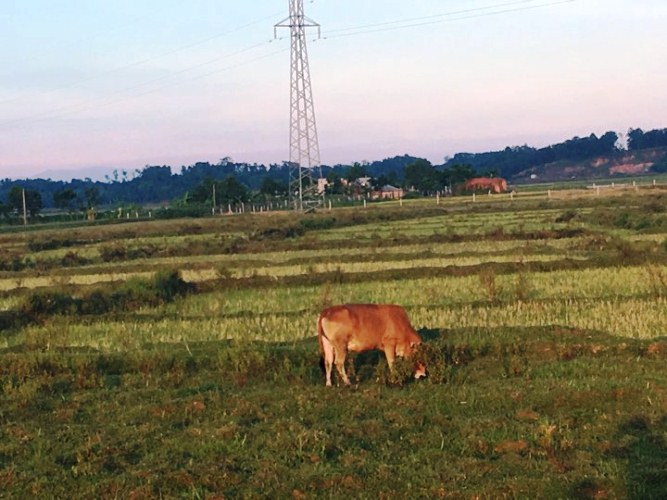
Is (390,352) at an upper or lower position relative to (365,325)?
lower

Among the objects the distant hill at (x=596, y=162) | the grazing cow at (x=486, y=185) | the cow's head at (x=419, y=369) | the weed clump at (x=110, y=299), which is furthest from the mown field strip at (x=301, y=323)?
the distant hill at (x=596, y=162)

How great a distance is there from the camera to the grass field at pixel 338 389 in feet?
26.7

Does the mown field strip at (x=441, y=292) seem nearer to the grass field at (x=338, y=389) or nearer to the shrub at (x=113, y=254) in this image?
the grass field at (x=338, y=389)

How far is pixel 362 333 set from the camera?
12.1 meters

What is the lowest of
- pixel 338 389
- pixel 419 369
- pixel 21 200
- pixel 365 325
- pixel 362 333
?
pixel 338 389

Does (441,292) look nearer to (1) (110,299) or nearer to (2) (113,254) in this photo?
(1) (110,299)

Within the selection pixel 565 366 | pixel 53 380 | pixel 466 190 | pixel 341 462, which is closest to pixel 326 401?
pixel 341 462

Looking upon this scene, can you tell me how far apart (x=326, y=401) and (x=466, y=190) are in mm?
100778

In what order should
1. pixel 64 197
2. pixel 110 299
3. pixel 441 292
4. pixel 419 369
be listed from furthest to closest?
pixel 64 197
pixel 110 299
pixel 441 292
pixel 419 369

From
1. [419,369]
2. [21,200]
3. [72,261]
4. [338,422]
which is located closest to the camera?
[338,422]

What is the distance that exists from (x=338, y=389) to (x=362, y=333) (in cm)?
95

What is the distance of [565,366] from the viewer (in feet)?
41.0

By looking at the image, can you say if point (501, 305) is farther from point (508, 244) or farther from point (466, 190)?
point (466, 190)

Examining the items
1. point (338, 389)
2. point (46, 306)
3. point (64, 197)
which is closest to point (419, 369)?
point (338, 389)
